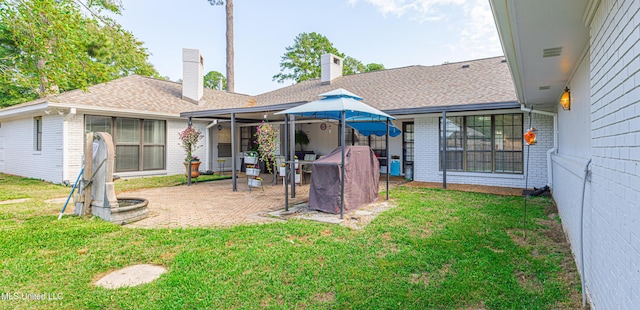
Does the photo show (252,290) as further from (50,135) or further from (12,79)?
(50,135)

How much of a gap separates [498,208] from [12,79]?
11406mm

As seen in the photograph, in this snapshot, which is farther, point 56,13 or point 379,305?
point 56,13

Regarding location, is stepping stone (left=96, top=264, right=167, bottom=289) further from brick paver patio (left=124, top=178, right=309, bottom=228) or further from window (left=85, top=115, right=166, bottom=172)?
window (left=85, top=115, right=166, bottom=172)

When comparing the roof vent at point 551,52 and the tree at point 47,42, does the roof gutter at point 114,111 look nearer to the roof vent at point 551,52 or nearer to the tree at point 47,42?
the tree at point 47,42

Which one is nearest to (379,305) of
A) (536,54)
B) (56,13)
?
(536,54)

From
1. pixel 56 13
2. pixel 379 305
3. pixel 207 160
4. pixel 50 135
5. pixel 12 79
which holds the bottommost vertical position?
pixel 379 305

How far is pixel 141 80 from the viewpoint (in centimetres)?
1388

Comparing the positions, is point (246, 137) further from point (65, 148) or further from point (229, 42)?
Answer: point (229, 42)

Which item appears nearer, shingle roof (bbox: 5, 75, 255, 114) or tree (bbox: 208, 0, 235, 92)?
shingle roof (bbox: 5, 75, 255, 114)

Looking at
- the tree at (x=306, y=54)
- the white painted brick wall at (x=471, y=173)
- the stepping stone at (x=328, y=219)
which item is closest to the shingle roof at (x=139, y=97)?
the stepping stone at (x=328, y=219)

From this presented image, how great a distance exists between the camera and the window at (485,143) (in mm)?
9258

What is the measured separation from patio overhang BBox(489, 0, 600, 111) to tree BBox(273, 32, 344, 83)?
24857 mm

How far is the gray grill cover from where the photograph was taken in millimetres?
5922

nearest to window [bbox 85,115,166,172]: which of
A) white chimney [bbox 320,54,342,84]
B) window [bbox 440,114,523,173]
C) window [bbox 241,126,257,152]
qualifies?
window [bbox 241,126,257,152]
